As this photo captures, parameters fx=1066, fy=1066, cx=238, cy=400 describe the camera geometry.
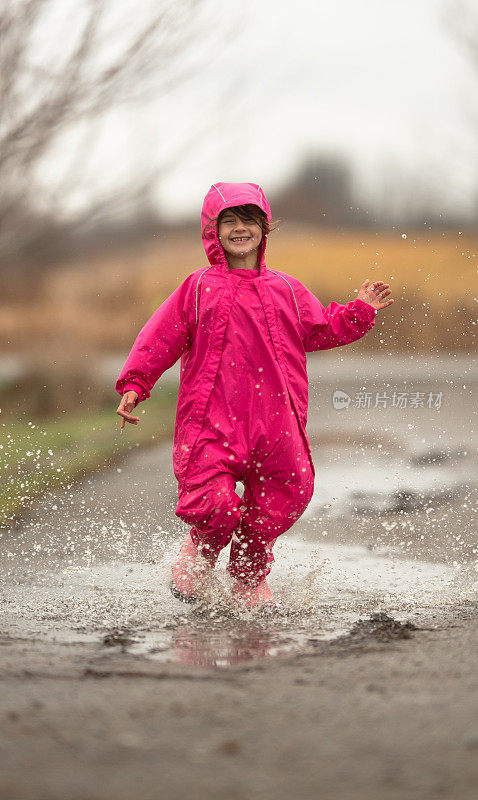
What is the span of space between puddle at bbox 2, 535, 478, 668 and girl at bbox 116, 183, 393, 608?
195 mm

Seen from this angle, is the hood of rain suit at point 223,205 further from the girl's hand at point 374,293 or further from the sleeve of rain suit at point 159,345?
the girl's hand at point 374,293

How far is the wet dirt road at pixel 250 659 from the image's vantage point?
6.62 ft

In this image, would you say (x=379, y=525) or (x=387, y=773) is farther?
(x=379, y=525)

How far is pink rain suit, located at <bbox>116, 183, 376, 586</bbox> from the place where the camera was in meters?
3.71

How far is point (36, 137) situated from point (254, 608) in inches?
185

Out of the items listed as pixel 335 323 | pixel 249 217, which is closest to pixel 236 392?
pixel 335 323

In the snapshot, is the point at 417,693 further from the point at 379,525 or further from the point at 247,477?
the point at 379,525

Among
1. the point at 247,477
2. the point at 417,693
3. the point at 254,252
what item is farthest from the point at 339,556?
the point at 417,693

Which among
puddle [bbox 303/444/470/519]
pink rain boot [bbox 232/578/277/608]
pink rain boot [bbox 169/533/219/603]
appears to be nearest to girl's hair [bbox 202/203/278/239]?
pink rain boot [bbox 169/533/219/603]

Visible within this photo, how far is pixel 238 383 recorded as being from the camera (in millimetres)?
3723

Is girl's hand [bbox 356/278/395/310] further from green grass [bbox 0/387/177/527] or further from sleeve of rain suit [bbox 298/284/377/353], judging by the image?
green grass [bbox 0/387/177/527]

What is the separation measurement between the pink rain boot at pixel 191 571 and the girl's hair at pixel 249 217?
1.16 metres

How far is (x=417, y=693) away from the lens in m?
2.48

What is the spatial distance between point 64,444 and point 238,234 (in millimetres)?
4821
